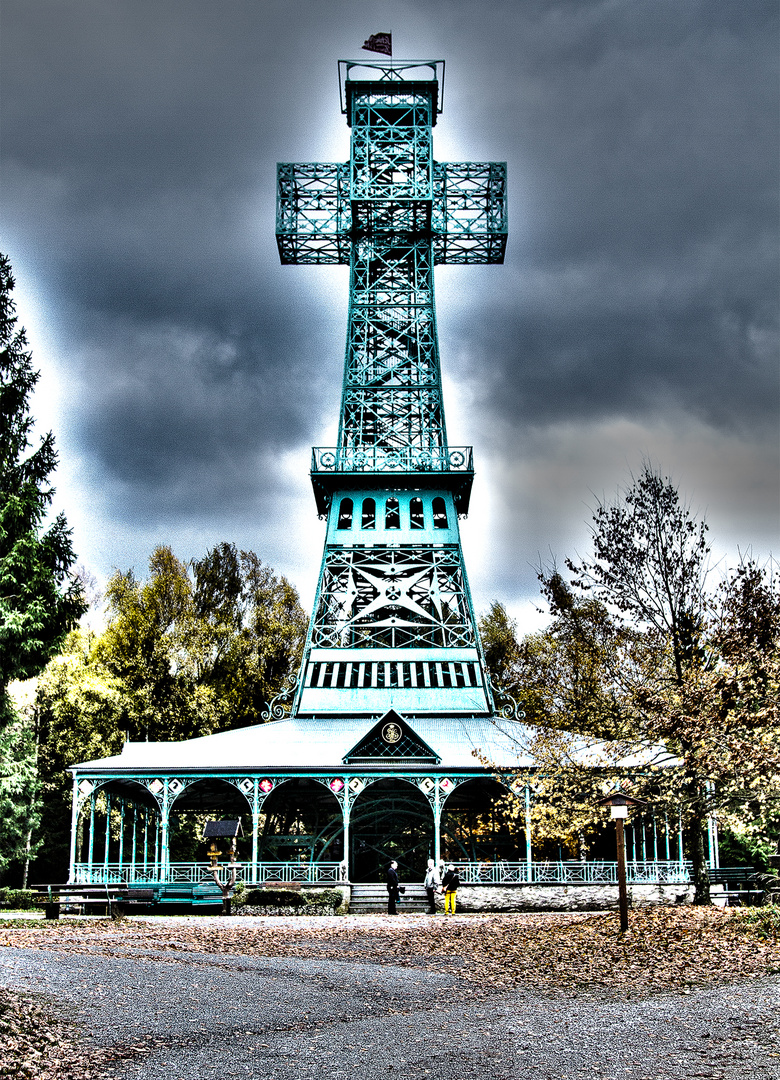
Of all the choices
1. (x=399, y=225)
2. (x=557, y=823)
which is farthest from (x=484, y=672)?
(x=399, y=225)

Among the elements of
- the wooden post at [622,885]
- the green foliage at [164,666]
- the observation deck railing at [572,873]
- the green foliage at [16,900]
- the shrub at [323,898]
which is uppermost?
the green foliage at [164,666]

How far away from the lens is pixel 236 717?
46.0m

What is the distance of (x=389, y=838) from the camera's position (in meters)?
32.5

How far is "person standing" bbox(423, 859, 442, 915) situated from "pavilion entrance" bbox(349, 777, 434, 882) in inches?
207

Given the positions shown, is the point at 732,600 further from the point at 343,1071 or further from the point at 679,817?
the point at 343,1071

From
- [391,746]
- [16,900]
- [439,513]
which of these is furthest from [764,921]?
[439,513]

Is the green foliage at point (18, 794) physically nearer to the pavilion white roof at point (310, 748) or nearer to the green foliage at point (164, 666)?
the green foliage at point (164, 666)

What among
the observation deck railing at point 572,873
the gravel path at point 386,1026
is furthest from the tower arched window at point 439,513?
the gravel path at point 386,1026

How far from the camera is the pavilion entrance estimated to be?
105 feet

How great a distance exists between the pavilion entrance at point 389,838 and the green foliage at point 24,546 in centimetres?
1129

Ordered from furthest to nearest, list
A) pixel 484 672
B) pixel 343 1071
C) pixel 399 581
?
pixel 399 581 < pixel 484 672 < pixel 343 1071

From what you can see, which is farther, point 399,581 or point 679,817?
point 399,581

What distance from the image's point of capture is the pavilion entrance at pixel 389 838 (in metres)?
32.0

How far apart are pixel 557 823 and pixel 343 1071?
45.1ft
